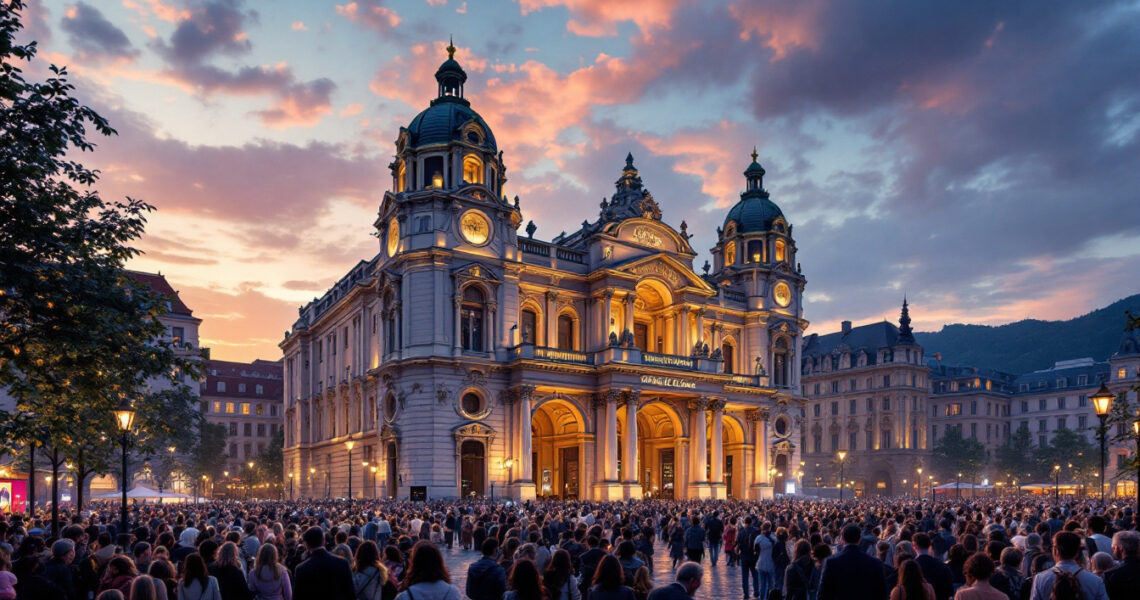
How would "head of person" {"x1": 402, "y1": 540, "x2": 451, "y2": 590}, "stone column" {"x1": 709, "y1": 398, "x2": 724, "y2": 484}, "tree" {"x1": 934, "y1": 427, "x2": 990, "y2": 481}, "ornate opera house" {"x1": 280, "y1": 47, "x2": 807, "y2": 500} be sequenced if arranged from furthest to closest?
"tree" {"x1": 934, "y1": 427, "x2": 990, "y2": 481} < "stone column" {"x1": 709, "y1": 398, "x2": 724, "y2": 484} < "ornate opera house" {"x1": 280, "y1": 47, "x2": 807, "y2": 500} < "head of person" {"x1": 402, "y1": 540, "x2": 451, "y2": 590}

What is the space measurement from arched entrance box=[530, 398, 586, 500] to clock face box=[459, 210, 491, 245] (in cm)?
1122

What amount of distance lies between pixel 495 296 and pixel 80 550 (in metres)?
43.5

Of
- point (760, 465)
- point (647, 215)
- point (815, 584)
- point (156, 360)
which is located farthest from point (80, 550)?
point (760, 465)

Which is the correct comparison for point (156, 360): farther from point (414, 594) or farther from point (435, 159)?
point (435, 159)

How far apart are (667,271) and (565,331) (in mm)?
8690

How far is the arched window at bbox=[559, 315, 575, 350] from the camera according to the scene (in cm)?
6347

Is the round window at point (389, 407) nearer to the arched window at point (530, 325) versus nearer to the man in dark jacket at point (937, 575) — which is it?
the arched window at point (530, 325)

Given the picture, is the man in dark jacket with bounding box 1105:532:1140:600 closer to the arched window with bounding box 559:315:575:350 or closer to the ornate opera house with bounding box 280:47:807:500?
the ornate opera house with bounding box 280:47:807:500

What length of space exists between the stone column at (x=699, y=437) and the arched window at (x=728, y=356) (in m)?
9.88

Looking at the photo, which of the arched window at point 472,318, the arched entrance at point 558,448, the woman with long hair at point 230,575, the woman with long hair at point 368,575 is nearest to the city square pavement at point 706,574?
the woman with long hair at point 368,575

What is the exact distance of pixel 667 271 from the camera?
65.5 meters

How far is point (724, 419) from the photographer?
2717 inches

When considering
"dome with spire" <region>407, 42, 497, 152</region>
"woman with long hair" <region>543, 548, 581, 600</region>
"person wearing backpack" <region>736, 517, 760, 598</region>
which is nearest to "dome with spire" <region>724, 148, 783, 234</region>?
"dome with spire" <region>407, 42, 497, 152</region>

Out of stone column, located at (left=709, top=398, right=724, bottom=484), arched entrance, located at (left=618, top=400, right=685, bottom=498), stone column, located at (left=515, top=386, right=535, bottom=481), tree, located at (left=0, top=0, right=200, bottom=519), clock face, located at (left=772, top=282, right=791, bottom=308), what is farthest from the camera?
clock face, located at (left=772, top=282, right=791, bottom=308)
